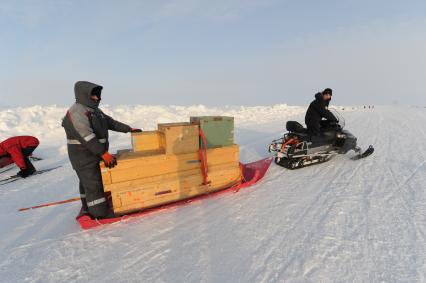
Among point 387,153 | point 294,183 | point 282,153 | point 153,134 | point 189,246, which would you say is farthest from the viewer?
point 387,153

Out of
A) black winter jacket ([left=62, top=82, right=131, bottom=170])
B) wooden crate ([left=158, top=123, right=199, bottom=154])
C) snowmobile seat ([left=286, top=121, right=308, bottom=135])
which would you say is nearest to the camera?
black winter jacket ([left=62, top=82, right=131, bottom=170])

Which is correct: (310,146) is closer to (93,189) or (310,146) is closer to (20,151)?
(93,189)

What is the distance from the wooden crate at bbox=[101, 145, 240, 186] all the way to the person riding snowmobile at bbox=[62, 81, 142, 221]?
170 millimetres

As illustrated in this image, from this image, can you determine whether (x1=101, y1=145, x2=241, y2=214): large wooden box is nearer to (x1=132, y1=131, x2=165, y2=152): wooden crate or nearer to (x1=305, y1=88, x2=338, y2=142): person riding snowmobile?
(x1=132, y1=131, x2=165, y2=152): wooden crate

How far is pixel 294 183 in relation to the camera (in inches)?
188

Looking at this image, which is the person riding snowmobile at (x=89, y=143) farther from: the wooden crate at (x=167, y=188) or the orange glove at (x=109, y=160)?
the wooden crate at (x=167, y=188)

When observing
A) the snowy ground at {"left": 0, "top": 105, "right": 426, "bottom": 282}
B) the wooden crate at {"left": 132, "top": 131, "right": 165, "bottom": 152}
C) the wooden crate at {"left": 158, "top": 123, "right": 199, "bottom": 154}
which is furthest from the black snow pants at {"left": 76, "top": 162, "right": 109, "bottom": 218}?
the wooden crate at {"left": 158, "top": 123, "right": 199, "bottom": 154}

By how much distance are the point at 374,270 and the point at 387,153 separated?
→ 16.7ft

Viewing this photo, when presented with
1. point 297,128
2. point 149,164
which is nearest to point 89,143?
point 149,164

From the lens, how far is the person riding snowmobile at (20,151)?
6230 millimetres

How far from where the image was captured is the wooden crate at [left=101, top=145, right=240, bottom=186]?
3.53 meters

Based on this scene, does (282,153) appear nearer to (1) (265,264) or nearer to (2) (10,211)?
(1) (265,264)

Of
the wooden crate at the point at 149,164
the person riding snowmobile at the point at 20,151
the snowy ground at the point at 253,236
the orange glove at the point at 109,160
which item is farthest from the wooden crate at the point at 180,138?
the person riding snowmobile at the point at 20,151

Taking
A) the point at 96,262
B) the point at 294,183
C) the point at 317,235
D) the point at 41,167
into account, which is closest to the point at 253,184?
the point at 294,183
